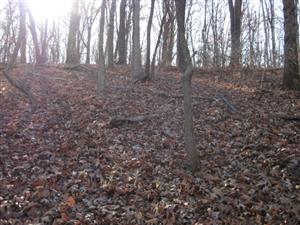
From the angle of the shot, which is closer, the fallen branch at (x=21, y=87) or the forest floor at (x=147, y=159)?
the forest floor at (x=147, y=159)

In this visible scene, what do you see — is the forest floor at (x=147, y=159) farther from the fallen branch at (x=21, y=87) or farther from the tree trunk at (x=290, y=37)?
the tree trunk at (x=290, y=37)

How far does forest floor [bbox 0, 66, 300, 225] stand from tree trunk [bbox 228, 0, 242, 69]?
3.80m

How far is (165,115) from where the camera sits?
12.4 meters

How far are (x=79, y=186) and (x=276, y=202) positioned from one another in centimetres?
372

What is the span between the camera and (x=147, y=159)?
9250 millimetres

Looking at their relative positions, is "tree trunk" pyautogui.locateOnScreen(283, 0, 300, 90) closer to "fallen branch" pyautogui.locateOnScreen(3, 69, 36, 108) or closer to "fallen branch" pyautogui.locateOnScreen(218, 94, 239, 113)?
"fallen branch" pyautogui.locateOnScreen(218, 94, 239, 113)

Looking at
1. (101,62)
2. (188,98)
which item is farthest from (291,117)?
(101,62)

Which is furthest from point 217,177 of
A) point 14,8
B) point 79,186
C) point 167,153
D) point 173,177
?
point 14,8

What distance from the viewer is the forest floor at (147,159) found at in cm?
704

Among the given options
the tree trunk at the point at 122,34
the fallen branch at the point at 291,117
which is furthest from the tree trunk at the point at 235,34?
the fallen branch at the point at 291,117

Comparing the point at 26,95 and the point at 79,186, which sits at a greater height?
the point at 26,95

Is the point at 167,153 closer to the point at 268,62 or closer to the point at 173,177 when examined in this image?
the point at 173,177

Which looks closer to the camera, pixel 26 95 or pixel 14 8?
pixel 26 95

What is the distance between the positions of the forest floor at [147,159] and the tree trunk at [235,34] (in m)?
3.80
